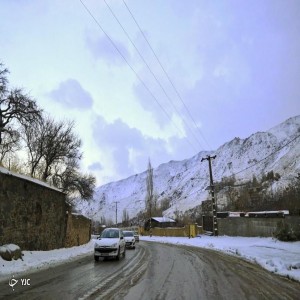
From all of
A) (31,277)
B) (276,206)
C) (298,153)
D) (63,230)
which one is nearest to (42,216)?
(63,230)

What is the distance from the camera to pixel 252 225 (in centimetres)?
4769

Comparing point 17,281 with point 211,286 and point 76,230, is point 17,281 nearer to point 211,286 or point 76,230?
point 211,286

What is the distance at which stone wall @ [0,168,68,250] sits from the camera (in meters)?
21.6

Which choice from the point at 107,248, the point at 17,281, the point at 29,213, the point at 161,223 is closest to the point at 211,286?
the point at 17,281

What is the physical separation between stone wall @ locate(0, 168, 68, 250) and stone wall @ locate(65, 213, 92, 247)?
3.14m

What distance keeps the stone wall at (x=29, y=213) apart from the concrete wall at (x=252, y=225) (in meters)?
21.1

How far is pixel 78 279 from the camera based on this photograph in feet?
45.3

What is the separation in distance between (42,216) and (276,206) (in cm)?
4859

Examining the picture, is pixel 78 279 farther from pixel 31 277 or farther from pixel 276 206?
pixel 276 206

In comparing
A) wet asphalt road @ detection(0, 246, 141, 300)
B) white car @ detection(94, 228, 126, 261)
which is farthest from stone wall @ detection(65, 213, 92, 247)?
wet asphalt road @ detection(0, 246, 141, 300)

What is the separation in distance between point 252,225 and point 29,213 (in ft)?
99.8

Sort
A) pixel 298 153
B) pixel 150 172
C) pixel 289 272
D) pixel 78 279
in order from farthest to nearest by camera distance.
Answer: pixel 298 153 < pixel 150 172 < pixel 289 272 < pixel 78 279

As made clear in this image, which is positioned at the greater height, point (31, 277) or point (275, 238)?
point (275, 238)

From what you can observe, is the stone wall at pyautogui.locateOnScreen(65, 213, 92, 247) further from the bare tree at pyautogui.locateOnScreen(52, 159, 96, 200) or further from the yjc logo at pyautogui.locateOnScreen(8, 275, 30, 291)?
the yjc logo at pyautogui.locateOnScreen(8, 275, 30, 291)
